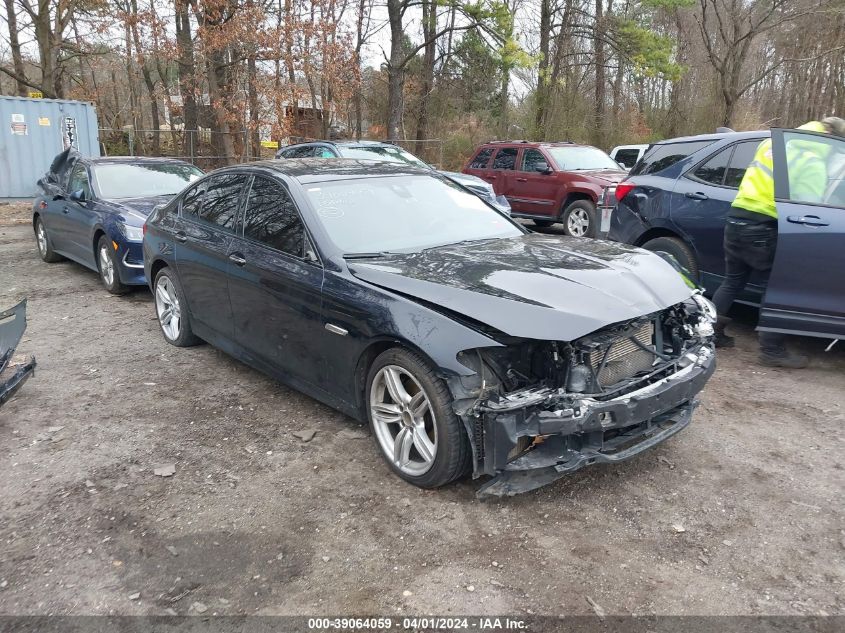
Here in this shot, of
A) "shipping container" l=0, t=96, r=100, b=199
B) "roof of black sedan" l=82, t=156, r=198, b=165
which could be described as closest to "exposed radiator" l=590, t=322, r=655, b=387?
"roof of black sedan" l=82, t=156, r=198, b=165

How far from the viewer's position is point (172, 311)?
579cm

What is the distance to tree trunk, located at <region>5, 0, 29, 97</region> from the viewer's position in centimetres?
1992

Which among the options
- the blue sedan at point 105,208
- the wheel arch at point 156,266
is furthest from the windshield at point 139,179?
the wheel arch at point 156,266

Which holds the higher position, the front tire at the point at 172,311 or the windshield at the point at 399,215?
the windshield at the point at 399,215

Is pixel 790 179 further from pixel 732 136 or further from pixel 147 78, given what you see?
pixel 147 78

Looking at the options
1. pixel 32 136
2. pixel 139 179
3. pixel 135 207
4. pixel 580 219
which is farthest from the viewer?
pixel 32 136

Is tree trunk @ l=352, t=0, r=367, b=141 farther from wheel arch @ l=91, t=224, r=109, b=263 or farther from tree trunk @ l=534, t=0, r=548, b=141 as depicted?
wheel arch @ l=91, t=224, r=109, b=263

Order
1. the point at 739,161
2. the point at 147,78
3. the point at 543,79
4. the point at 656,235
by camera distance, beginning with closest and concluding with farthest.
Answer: the point at 739,161 < the point at 656,235 < the point at 543,79 < the point at 147,78

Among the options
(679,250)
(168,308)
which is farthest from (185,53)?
(679,250)

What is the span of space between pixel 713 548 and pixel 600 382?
0.88 m

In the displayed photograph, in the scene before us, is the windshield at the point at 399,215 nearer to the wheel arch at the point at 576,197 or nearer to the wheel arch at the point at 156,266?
the wheel arch at the point at 156,266

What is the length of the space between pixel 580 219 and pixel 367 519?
9029 mm

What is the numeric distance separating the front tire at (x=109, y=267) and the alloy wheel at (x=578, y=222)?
23.5ft

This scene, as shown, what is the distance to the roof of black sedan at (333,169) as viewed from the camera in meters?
4.48
